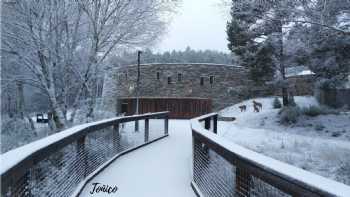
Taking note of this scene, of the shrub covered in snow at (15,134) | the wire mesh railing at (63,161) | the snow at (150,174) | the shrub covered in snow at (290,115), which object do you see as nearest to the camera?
the wire mesh railing at (63,161)

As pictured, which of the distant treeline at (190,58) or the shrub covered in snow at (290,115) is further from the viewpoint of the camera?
the distant treeline at (190,58)

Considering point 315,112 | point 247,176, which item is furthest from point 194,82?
point 247,176

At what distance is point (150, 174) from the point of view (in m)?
5.82

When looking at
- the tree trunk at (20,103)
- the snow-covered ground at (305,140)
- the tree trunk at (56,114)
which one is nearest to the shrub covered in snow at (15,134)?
the tree trunk at (20,103)

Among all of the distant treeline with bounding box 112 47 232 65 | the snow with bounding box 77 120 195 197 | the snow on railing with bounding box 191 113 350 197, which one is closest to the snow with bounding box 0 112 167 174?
the snow with bounding box 77 120 195 197

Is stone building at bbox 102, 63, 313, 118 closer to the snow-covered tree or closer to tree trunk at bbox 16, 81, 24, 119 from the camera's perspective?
tree trunk at bbox 16, 81, 24, 119

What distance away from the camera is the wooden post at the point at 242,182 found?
2.99m

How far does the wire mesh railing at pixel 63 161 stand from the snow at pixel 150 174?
29 cm

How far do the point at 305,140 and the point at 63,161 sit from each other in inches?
464

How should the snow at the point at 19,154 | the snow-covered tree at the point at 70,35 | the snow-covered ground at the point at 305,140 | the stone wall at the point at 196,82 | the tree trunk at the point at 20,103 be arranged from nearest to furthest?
the snow at the point at 19,154 < the snow-covered ground at the point at 305,140 < the snow-covered tree at the point at 70,35 < the tree trunk at the point at 20,103 < the stone wall at the point at 196,82

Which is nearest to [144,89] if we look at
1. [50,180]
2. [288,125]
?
[288,125]

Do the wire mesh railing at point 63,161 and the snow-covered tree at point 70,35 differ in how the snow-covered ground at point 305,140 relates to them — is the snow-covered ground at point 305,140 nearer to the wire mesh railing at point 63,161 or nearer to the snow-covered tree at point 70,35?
the wire mesh railing at point 63,161

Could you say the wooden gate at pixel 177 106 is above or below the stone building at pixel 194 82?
below

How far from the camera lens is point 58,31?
10.8 m
